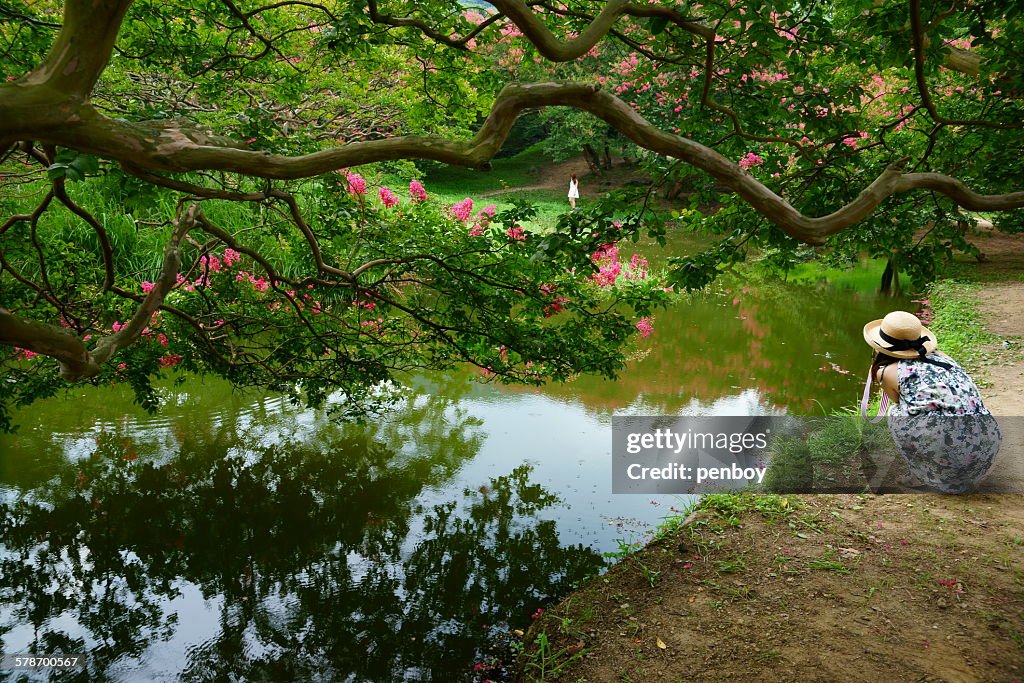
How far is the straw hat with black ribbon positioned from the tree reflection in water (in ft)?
7.00

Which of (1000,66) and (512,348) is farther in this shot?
(512,348)

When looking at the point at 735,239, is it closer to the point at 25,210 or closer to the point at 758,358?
the point at 758,358

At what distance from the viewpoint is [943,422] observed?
12.7 ft

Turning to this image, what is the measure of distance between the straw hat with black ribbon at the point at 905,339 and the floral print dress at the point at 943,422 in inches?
1.7

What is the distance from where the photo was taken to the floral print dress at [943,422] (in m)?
3.88

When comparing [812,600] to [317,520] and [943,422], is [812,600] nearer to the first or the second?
[943,422]

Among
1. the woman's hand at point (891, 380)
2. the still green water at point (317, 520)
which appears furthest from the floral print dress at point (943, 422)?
the still green water at point (317, 520)

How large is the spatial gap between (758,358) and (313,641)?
6.55 m

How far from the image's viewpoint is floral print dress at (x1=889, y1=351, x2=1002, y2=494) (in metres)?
3.88

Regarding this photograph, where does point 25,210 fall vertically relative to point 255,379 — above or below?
above

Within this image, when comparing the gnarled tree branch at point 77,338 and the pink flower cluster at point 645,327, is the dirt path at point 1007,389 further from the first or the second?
the gnarled tree branch at point 77,338

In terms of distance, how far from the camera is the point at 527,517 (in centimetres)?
522

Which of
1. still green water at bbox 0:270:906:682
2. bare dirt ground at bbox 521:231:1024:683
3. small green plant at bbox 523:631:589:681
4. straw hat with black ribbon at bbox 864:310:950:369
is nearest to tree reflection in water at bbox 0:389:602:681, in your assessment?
still green water at bbox 0:270:906:682

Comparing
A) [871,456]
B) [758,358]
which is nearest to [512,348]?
[871,456]
